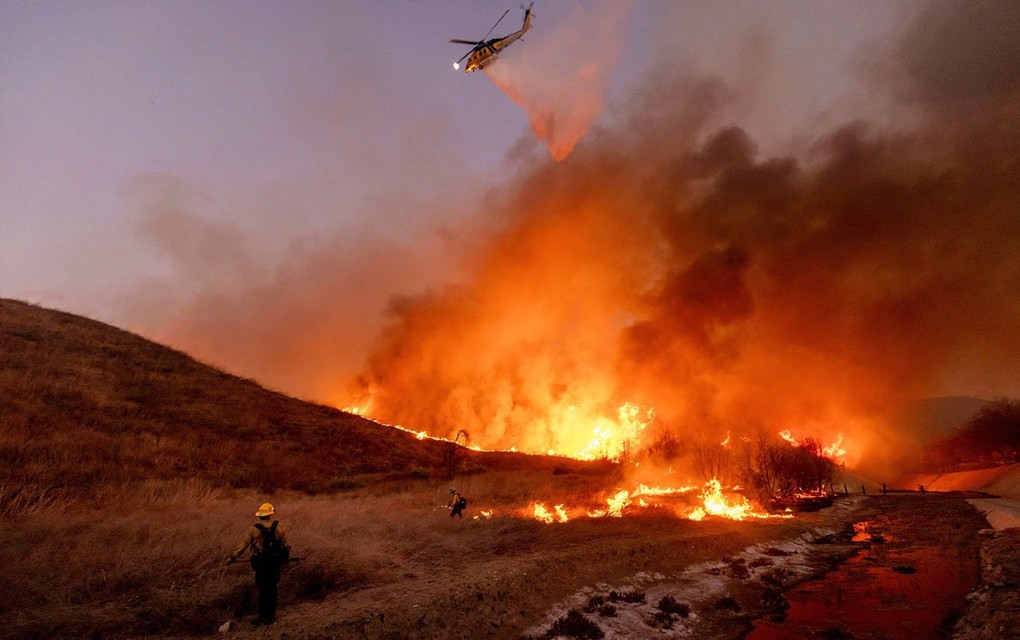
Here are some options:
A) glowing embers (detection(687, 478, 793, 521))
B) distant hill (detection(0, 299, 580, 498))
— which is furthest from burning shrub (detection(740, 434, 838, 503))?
distant hill (detection(0, 299, 580, 498))

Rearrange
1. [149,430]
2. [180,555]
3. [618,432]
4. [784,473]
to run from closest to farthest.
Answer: [180,555]
[149,430]
[784,473]
[618,432]

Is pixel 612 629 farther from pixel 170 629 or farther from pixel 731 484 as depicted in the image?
pixel 731 484

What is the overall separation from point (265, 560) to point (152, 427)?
1115 inches

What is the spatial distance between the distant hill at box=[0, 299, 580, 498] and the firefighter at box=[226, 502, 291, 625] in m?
14.3

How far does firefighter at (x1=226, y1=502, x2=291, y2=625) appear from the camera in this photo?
10.6 m

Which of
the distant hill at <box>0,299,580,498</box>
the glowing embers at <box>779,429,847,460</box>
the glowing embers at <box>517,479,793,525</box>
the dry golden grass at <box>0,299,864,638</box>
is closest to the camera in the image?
the dry golden grass at <box>0,299,864,638</box>

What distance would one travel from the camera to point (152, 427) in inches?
1273

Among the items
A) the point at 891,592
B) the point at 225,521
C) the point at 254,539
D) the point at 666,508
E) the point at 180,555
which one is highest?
the point at 254,539

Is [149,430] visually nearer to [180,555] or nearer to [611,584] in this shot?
[180,555]

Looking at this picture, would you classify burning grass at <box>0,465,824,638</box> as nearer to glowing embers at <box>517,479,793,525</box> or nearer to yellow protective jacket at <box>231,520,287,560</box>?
yellow protective jacket at <box>231,520,287,560</box>

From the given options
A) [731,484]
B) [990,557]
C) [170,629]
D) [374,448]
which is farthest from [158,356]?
[990,557]

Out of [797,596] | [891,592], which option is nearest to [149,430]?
[797,596]

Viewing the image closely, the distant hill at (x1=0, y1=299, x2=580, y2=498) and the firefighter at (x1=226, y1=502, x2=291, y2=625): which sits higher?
the distant hill at (x1=0, y1=299, x2=580, y2=498)

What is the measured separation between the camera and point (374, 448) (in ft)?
151
